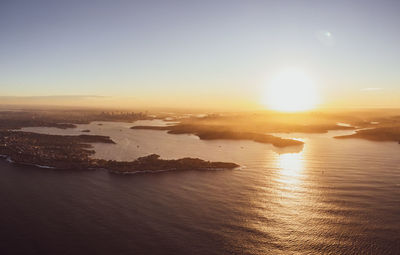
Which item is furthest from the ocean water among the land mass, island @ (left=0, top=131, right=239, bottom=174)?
the land mass

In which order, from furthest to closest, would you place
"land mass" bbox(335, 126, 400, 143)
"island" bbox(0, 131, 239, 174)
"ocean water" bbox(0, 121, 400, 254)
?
1. "land mass" bbox(335, 126, 400, 143)
2. "island" bbox(0, 131, 239, 174)
3. "ocean water" bbox(0, 121, 400, 254)

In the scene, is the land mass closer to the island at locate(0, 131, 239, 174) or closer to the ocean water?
the ocean water

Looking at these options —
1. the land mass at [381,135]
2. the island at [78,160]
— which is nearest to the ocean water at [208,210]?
the island at [78,160]

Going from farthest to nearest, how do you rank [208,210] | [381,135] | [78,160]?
[381,135], [78,160], [208,210]

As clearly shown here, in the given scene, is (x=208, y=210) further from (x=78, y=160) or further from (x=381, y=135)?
(x=381, y=135)

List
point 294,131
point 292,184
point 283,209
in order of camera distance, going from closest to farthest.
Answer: point 283,209 → point 292,184 → point 294,131

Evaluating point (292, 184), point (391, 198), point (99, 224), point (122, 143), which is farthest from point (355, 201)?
point (122, 143)

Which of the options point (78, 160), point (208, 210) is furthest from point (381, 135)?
point (78, 160)

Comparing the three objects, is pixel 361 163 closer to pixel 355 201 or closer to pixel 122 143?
pixel 355 201
